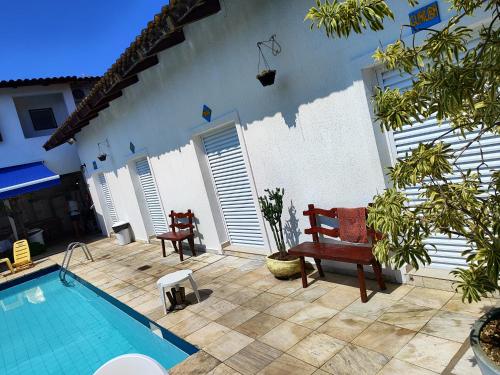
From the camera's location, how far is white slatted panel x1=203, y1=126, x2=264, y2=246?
1045 centimetres

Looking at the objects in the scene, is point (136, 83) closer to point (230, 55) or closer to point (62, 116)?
point (230, 55)

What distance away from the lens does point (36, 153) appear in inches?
886

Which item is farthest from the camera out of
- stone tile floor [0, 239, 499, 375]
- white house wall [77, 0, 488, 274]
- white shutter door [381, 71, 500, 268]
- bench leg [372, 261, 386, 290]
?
white house wall [77, 0, 488, 274]

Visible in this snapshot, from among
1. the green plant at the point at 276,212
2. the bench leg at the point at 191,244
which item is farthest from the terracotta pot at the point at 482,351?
the bench leg at the point at 191,244

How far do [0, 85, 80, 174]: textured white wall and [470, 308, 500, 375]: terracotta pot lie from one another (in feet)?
79.9

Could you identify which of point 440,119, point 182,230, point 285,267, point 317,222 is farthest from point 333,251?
point 182,230

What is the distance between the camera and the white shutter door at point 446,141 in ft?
17.9

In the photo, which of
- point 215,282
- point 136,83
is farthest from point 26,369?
point 136,83

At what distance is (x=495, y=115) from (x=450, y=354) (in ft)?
10.7

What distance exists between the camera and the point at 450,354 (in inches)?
180

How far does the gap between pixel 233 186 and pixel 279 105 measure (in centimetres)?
350

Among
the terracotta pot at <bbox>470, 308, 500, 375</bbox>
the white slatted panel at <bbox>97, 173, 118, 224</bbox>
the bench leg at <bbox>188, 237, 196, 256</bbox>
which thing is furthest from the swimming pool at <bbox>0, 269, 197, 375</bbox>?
the white slatted panel at <bbox>97, 173, 118, 224</bbox>

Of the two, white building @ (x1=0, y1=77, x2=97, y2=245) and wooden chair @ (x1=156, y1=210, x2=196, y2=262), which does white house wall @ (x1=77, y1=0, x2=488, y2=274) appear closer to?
wooden chair @ (x1=156, y1=210, x2=196, y2=262)

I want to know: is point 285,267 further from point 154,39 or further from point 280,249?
point 154,39
